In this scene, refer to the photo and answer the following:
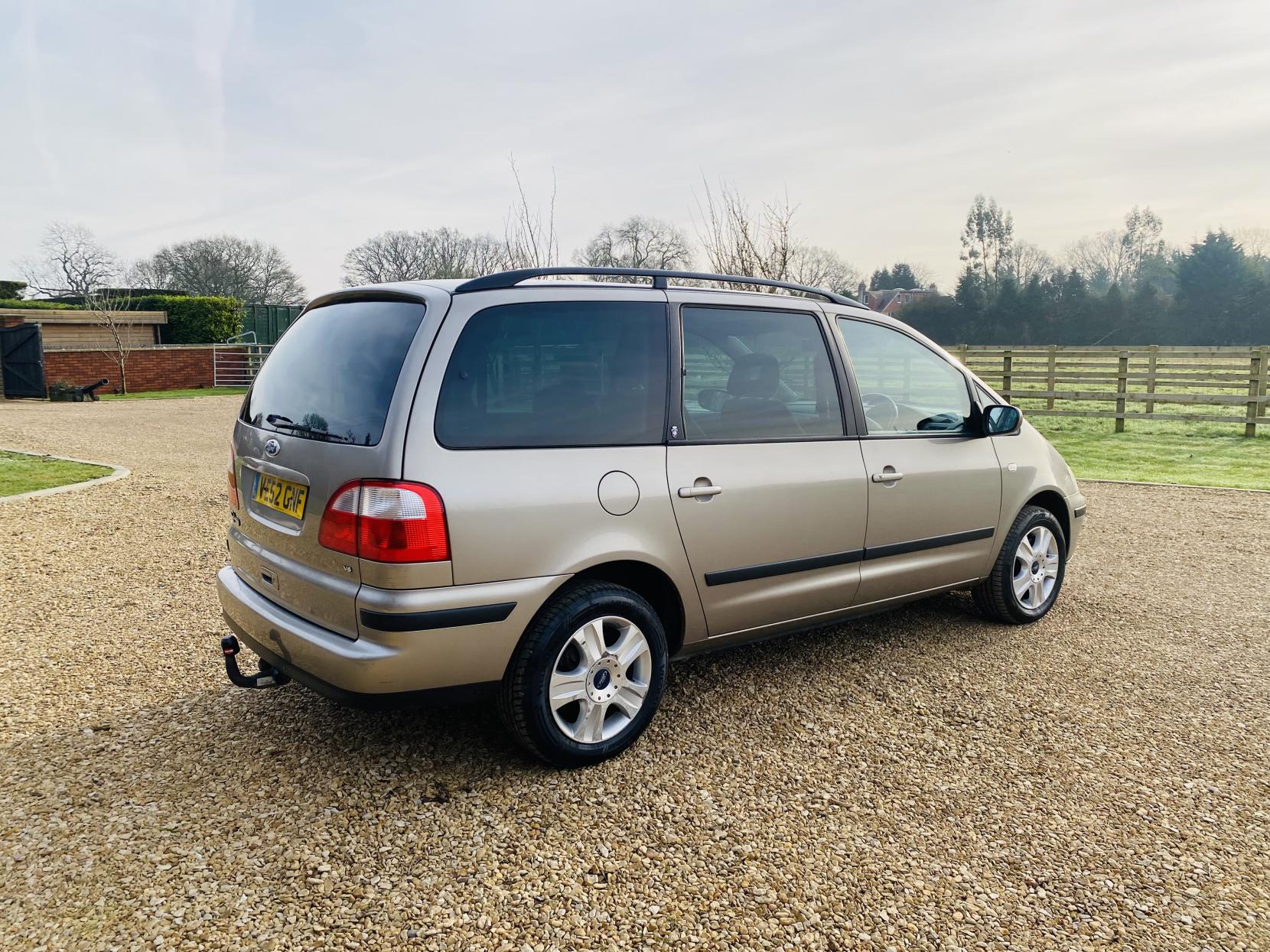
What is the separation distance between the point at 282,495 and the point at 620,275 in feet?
5.19

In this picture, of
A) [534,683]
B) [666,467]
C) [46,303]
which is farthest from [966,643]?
[46,303]

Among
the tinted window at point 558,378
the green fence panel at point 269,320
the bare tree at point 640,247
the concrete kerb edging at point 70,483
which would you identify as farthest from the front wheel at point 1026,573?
the green fence panel at point 269,320

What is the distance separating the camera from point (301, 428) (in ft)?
10.4

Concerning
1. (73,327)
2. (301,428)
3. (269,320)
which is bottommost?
(301,428)

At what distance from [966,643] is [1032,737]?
3.74 ft

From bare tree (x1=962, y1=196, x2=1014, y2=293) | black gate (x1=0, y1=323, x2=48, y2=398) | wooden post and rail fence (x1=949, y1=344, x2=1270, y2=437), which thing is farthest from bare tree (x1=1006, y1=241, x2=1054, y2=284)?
black gate (x1=0, y1=323, x2=48, y2=398)

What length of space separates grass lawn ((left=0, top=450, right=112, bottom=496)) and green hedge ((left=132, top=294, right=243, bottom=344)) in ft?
67.3

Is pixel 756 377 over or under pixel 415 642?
over

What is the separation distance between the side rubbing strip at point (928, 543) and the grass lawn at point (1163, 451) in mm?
7954

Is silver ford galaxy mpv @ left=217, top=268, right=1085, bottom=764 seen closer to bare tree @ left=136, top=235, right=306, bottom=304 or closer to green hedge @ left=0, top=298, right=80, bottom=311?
green hedge @ left=0, top=298, right=80, bottom=311

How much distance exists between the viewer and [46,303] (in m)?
30.8

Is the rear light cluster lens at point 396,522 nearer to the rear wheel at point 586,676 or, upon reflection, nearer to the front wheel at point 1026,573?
the rear wheel at point 586,676

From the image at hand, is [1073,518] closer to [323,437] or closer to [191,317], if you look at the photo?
[323,437]

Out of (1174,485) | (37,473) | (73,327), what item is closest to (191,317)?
(73,327)
